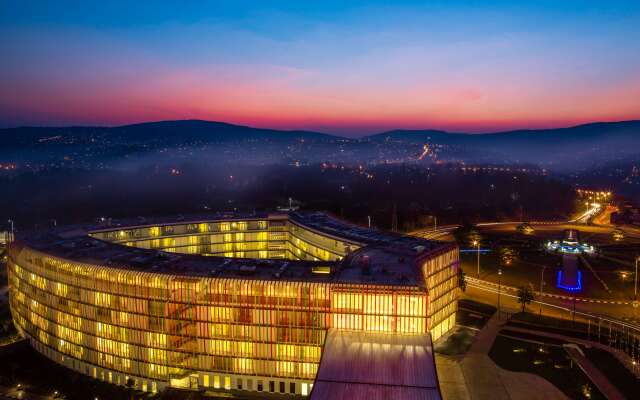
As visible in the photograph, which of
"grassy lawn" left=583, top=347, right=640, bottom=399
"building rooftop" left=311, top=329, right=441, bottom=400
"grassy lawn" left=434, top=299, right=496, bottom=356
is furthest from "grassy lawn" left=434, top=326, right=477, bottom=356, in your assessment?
"grassy lawn" left=583, top=347, right=640, bottom=399

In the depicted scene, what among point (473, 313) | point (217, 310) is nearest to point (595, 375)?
point (473, 313)

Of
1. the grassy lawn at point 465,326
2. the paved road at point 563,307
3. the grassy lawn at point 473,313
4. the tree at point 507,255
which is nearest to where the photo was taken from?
the grassy lawn at point 465,326

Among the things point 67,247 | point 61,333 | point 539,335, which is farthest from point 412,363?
point 67,247

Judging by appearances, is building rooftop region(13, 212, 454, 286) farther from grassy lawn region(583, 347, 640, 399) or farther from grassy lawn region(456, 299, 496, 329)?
grassy lawn region(583, 347, 640, 399)

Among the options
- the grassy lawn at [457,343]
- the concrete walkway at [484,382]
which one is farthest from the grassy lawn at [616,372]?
the grassy lawn at [457,343]

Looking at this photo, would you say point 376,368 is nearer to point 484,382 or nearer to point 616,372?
point 484,382

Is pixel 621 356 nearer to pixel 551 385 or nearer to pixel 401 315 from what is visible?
pixel 551 385

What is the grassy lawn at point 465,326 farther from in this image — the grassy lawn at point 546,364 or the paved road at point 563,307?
the paved road at point 563,307
